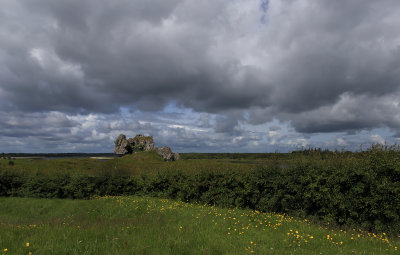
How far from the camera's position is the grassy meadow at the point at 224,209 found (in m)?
6.48

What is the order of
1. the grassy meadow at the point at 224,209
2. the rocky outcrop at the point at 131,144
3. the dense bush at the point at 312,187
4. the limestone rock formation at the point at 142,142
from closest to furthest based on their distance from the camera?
the grassy meadow at the point at 224,209, the dense bush at the point at 312,187, the limestone rock formation at the point at 142,142, the rocky outcrop at the point at 131,144

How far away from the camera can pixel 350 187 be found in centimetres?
1100

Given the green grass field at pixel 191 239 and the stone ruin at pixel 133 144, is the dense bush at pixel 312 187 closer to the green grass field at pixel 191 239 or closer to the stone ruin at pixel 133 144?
the green grass field at pixel 191 239

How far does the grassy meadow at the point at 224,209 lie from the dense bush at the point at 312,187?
5 cm

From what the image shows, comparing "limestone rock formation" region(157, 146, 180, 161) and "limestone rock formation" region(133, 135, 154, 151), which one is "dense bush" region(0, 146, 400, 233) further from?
"limestone rock formation" region(133, 135, 154, 151)

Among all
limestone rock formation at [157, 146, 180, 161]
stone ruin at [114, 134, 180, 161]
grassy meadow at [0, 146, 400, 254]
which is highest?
stone ruin at [114, 134, 180, 161]

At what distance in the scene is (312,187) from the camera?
11523 mm

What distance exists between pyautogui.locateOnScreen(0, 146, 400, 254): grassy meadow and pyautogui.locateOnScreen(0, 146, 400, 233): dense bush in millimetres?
47

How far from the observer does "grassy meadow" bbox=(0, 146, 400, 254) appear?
648 cm

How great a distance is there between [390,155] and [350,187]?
7.48ft

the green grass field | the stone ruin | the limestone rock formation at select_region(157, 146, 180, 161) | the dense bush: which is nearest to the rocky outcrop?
the stone ruin

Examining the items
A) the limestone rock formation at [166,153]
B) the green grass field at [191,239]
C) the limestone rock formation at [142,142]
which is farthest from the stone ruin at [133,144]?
the green grass field at [191,239]

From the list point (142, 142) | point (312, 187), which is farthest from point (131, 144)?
point (312, 187)

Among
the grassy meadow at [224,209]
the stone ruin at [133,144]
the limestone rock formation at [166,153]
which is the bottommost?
the grassy meadow at [224,209]
